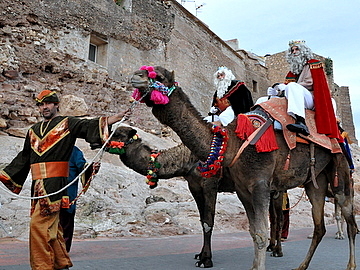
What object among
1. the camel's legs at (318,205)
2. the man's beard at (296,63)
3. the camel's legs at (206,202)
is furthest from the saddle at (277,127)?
the camel's legs at (206,202)

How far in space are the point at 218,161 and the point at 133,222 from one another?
4823 mm

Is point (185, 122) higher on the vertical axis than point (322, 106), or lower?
lower

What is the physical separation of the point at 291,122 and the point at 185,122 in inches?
53.7

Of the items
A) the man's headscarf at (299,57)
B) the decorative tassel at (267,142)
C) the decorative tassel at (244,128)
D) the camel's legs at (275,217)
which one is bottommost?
the camel's legs at (275,217)

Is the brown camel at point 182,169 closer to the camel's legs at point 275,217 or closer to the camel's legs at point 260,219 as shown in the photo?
the camel's legs at point 260,219

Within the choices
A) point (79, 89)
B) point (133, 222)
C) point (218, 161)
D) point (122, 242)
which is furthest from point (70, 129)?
point (79, 89)

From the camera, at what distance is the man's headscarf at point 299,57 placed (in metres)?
4.98

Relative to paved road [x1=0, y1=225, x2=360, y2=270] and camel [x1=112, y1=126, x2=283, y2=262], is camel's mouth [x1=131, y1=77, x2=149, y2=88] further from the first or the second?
paved road [x1=0, y1=225, x2=360, y2=270]

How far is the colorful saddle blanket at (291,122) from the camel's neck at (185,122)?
0.90 meters

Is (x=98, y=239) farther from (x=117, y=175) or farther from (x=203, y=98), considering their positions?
(x=203, y=98)

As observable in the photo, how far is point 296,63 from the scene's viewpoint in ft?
16.5

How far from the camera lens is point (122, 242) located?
6.42 meters

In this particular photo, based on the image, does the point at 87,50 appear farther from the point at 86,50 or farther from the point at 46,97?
the point at 46,97

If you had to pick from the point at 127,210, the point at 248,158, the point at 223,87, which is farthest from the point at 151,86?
the point at 127,210
